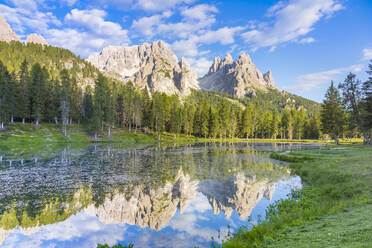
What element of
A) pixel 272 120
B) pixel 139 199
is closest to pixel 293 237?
pixel 139 199

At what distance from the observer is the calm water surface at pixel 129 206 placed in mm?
11844

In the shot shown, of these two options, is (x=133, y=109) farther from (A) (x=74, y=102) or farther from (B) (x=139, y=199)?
(B) (x=139, y=199)

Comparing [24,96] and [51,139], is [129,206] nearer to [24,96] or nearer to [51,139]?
[51,139]

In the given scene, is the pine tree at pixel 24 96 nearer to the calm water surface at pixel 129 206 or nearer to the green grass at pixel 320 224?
the calm water surface at pixel 129 206

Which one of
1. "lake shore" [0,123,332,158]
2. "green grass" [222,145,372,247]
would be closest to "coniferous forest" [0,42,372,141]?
"lake shore" [0,123,332,158]

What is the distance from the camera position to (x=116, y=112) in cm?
9950

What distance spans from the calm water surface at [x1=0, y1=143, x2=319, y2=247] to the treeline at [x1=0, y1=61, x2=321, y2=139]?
60.0 m

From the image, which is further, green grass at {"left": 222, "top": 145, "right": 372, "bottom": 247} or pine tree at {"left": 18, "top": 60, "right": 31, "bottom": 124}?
pine tree at {"left": 18, "top": 60, "right": 31, "bottom": 124}

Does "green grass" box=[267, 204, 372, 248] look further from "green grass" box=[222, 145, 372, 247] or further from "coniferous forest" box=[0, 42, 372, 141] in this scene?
"coniferous forest" box=[0, 42, 372, 141]

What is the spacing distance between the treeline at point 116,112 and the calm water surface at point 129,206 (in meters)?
60.0

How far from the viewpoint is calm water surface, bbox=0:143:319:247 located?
11844mm

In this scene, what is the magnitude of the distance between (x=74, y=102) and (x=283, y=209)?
106492 millimetres

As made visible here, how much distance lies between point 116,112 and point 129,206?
3477 inches

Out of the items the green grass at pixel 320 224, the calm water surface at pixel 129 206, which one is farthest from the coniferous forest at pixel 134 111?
the calm water surface at pixel 129 206
